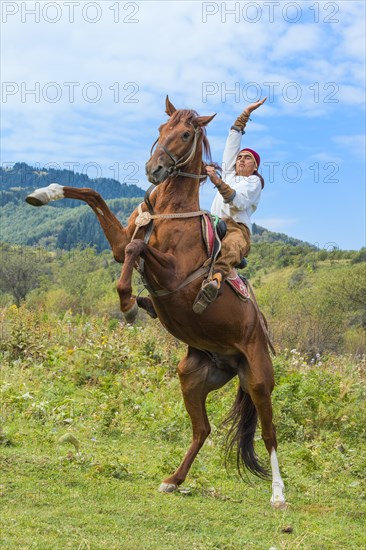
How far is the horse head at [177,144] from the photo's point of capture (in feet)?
18.0

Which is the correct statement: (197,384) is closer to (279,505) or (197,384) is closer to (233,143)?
(279,505)

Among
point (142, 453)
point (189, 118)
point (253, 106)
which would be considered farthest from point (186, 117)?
point (142, 453)

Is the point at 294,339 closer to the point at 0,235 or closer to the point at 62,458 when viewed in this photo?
the point at 62,458

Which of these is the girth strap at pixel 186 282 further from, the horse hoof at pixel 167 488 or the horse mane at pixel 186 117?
the horse hoof at pixel 167 488

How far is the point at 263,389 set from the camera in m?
6.37

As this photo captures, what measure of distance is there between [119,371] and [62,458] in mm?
4901

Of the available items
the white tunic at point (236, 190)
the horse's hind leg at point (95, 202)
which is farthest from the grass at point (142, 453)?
the white tunic at point (236, 190)

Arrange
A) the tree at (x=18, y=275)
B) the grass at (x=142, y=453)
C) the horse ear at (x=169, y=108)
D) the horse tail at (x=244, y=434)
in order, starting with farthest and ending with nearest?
1. the tree at (x=18, y=275)
2. the horse tail at (x=244, y=434)
3. the horse ear at (x=169, y=108)
4. the grass at (x=142, y=453)

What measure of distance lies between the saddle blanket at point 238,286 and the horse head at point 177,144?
3.46 ft

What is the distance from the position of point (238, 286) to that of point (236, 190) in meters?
0.92

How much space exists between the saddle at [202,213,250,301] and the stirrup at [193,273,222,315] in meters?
0.40

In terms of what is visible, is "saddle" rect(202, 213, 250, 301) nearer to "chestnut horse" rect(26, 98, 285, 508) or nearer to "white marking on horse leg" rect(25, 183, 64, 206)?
"chestnut horse" rect(26, 98, 285, 508)

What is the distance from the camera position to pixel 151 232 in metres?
5.70

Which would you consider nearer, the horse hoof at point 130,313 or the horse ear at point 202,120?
the horse hoof at point 130,313
